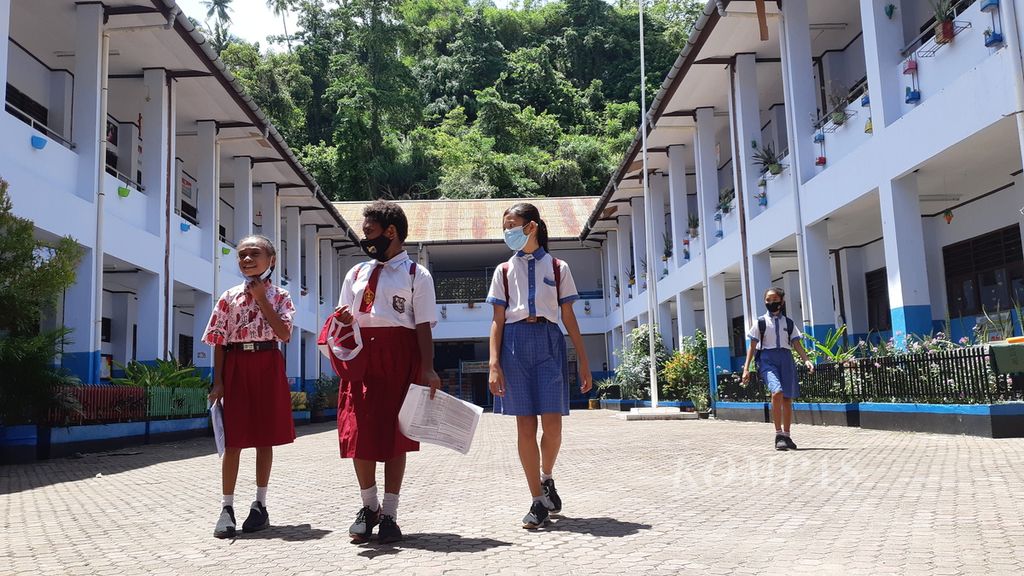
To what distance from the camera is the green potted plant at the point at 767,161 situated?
17828 millimetres

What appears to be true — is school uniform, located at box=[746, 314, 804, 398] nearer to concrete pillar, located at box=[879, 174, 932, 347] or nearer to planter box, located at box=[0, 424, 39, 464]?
concrete pillar, located at box=[879, 174, 932, 347]

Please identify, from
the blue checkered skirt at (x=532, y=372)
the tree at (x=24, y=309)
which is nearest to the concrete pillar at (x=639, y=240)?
the tree at (x=24, y=309)

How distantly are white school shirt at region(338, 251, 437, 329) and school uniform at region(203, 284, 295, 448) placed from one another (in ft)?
1.99

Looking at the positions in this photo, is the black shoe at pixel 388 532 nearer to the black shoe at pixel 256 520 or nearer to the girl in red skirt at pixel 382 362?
the girl in red skirt at pixel 382 362

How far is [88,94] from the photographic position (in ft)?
49.0

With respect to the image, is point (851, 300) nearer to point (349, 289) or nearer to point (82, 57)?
point (82, 57)

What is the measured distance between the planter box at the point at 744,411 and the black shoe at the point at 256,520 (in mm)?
13421

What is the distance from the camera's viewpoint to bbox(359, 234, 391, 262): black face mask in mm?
4977

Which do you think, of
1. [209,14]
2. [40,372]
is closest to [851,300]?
[40,372]

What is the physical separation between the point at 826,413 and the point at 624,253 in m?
21.0

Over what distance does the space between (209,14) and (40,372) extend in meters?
62.9

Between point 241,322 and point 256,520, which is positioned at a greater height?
point 241,322

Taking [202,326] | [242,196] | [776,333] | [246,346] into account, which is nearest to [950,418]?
[776,333]

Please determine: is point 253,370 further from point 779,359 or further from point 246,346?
point 779,359
